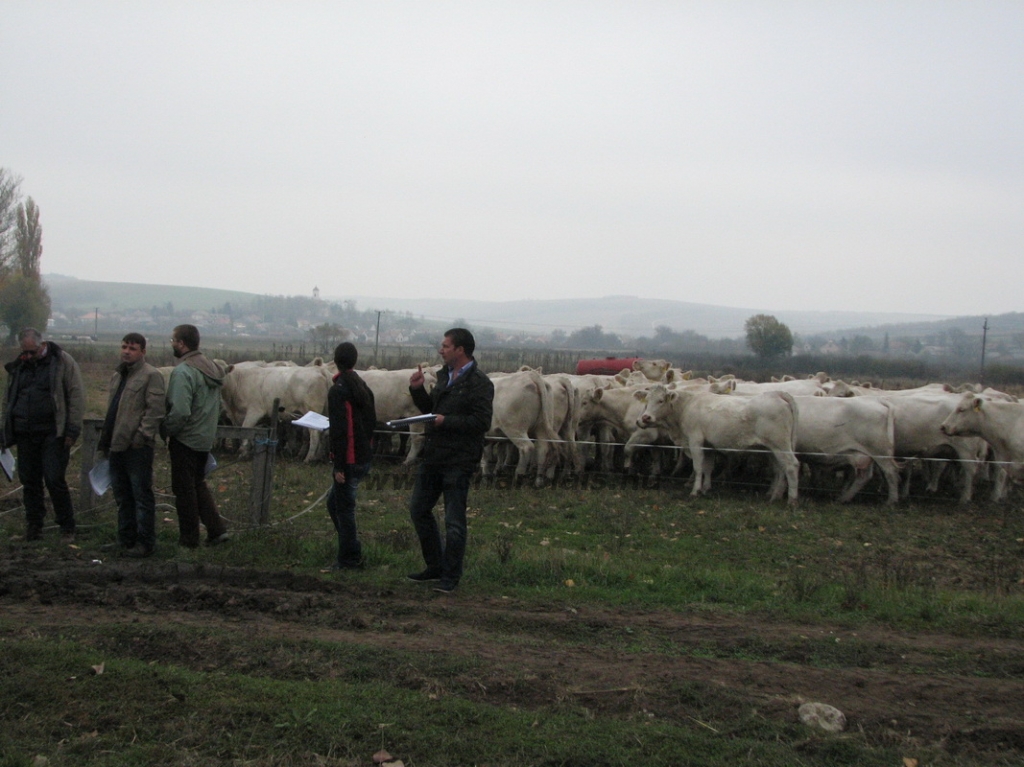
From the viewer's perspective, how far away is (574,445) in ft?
55.5

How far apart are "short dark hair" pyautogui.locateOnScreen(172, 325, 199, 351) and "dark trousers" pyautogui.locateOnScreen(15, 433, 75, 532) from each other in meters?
1.63

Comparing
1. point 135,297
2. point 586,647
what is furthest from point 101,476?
point 135,297

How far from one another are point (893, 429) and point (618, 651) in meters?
11.0

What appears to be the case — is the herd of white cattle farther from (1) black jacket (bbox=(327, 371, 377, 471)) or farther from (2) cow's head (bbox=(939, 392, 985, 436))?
(1) black jacket (bbox=(327, 371, 377, 471))

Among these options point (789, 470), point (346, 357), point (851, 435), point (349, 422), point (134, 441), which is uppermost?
point (346, 357)

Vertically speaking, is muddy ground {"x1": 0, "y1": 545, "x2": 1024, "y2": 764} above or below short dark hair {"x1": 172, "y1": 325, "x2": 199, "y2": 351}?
below

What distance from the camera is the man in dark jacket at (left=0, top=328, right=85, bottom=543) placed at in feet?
31.3

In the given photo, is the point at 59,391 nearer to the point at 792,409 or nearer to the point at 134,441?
the point at 134,441

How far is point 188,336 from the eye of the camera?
944cm

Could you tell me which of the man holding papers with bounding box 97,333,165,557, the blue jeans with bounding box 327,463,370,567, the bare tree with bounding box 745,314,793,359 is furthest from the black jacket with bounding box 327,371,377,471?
the bare tree with bounding box 745,314,793,359

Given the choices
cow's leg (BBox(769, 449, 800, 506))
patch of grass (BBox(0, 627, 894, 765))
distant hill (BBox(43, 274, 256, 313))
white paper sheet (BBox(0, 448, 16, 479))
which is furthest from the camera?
distant hill (BBox(43, 274, 256, 313))

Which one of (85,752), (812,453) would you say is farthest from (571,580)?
(812,453)

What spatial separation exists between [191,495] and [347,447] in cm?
184

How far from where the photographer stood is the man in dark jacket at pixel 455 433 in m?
8.05
